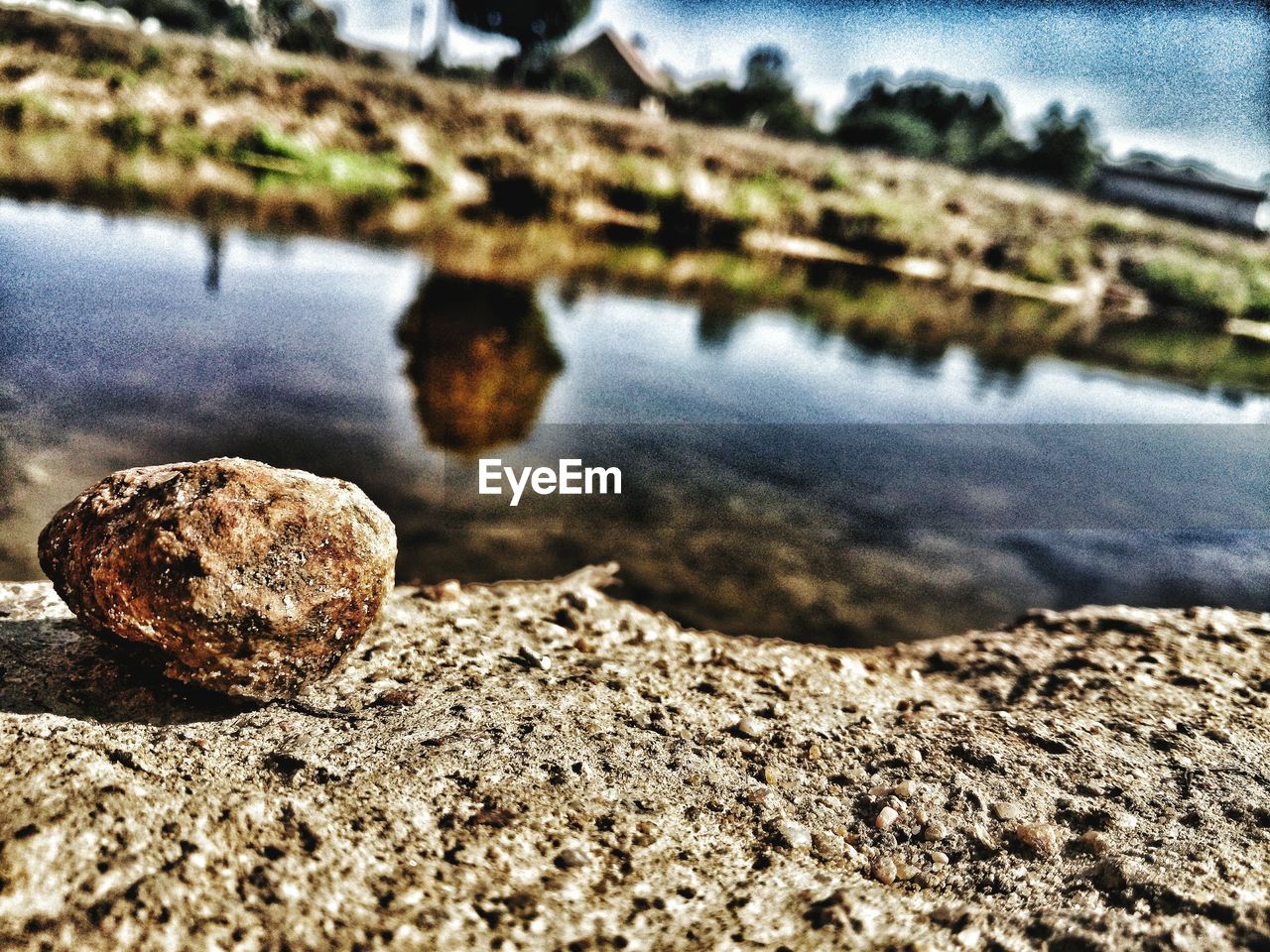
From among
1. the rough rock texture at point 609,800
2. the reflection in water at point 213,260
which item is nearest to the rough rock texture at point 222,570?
the rough rock texture at point 609,800

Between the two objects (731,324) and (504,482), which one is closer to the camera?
(504,482)

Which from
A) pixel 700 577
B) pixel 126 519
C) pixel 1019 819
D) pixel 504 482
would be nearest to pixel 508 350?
pixel 504 482

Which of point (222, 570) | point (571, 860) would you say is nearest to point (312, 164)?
point (222, 570)

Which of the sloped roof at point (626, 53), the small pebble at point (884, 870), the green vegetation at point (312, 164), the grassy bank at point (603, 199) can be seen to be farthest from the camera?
the sloped roof at point (626, 53)

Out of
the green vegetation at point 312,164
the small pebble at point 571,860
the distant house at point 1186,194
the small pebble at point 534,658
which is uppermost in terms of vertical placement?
the distant house at point 1186,194

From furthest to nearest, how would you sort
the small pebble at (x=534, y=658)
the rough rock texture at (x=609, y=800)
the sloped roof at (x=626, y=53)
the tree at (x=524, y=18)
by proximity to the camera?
1. the sloped roof at (x=626, y=53)
2. the tree at (x=524, y=18)
3. the small pebble at (x=534, y=658)
4. the rough rock texture at (x=609, y=800)

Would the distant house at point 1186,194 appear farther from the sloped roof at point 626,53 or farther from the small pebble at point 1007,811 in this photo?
the small pebble at point 1007,811

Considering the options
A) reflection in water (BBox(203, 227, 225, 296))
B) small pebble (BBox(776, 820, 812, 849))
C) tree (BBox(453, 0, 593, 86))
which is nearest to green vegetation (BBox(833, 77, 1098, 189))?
tree (BBox(453, 0, 593, 86))

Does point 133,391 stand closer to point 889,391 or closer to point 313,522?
point 313,522
